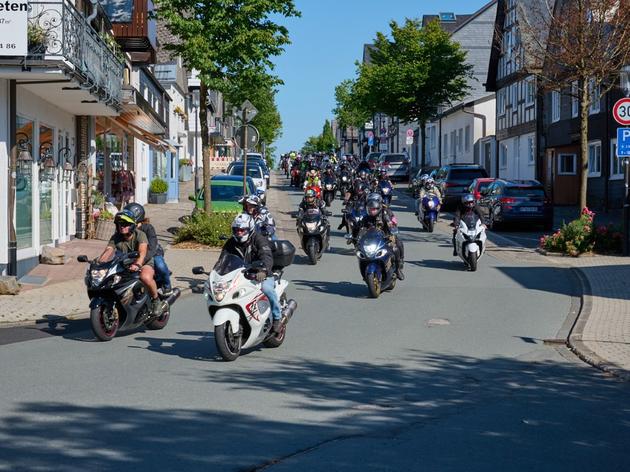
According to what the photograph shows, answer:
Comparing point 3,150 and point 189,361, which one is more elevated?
point 3,150

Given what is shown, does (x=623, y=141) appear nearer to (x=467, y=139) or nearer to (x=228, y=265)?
Answer: (x=228, y=265)

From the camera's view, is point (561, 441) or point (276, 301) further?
point (276, 301)

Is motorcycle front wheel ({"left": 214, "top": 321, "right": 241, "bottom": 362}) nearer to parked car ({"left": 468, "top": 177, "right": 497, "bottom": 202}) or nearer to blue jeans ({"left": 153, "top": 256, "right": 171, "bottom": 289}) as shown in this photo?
blue jeans ({"left": 153, "top": 256, "right": 171, "bottom": 289})

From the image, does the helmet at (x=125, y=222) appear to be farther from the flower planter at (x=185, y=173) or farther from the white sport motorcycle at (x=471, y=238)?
the flower planter at (x=185, y=173)

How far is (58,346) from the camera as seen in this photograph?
441 inches

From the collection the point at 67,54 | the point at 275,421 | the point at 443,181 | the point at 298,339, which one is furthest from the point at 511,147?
the point at 275,421

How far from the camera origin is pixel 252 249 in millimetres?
10430

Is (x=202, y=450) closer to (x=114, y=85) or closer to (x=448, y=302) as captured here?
(x=448, y=302)

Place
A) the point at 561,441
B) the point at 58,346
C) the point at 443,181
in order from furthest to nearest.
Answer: the point at 443,181
the point at 58,346
the point at 561,441

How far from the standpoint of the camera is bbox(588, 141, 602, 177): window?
36031 millimetres

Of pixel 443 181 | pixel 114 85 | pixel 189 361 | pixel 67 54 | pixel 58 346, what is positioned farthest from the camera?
pixel 443 181

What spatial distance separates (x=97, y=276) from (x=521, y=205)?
19336 mm

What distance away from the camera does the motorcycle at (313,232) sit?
66.1 feet

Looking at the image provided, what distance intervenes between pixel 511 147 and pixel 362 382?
142 ft
